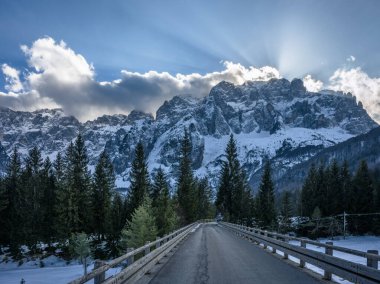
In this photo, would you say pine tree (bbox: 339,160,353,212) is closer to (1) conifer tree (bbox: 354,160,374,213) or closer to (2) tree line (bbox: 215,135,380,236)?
(2) tree line (bbox: 215,135,380,236)

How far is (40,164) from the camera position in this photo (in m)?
71.9

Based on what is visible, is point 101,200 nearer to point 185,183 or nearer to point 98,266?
point 185,183

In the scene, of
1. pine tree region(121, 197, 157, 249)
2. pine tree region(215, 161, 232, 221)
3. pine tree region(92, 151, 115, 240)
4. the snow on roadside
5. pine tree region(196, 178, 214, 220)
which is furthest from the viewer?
pine tree region(196, 178, 214, 220)

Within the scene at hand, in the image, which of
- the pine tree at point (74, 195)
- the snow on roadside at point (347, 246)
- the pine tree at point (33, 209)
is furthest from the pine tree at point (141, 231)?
the pine tree at point (33, 209)

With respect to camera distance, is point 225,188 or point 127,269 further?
point 225,188

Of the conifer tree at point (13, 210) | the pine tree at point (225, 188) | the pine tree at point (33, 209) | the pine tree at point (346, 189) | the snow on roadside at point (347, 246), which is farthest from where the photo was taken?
the pine tree at point (225, 188)

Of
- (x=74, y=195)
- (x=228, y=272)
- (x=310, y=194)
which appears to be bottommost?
(x=228, y=272)

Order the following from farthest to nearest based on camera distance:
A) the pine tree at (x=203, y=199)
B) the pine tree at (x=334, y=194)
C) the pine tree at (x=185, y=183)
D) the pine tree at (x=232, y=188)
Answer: the pine tree at (x=203, y=199)
the pine tree at (x=185, y=183)
the pine tree at (x=232, y=188)
the pine tree at (x=334, y=194)

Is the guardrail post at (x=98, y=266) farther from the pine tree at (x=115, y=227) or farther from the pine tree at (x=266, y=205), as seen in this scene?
the pine tree at (x=266, y=205)

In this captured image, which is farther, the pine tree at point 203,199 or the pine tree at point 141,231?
the pine tree at point 203,199

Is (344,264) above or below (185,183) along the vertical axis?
below

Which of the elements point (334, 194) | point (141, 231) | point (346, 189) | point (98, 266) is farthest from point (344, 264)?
point (334, 194)

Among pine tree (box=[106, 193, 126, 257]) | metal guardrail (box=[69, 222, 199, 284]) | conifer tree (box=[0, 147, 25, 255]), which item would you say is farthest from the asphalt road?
conifer tree (box=[0, 147, 25, 255])

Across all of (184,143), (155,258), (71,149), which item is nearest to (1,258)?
(71,149)
